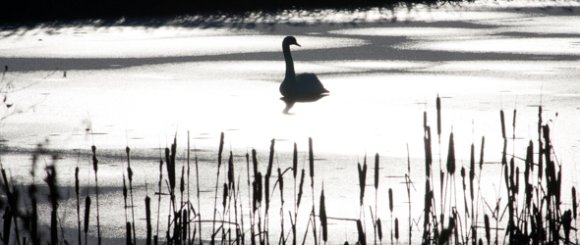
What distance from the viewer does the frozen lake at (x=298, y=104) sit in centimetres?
824

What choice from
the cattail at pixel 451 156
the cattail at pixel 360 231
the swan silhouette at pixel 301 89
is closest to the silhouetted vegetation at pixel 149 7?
the swan silhouette at pixel 301 89

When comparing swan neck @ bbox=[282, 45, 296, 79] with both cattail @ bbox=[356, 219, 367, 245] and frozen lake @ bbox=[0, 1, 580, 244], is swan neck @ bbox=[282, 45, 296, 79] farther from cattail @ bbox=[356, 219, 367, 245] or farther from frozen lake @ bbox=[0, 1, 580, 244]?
cattail @ bbox=[356, 219, 367, 245]

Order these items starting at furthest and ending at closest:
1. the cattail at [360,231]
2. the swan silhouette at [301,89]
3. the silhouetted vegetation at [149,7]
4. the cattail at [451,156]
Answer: the silhouetted vegetation at [149,7] → the swan silhouette at [301,89] → the cattail at [451,156] → the cattail at [360,231]

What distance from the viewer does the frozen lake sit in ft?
27.0

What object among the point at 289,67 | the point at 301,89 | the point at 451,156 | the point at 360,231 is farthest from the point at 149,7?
the point at 360,231

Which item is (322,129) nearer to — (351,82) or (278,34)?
(351,82)

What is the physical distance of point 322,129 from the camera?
9.65 meters

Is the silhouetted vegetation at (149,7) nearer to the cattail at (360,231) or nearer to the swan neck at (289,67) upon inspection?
the swan neck at (289,67)

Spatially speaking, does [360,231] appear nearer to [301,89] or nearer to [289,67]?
[301,89]

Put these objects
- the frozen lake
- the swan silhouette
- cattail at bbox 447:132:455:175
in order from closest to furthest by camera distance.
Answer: cattail at bbox 447:132:455:175 < the frozen lake < the swan silhouette

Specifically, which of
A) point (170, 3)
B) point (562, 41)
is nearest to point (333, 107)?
point (562, 41)

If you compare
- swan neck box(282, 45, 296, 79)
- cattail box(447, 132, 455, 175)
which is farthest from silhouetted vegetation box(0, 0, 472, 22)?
cattail box(447, 132, 455, 175)

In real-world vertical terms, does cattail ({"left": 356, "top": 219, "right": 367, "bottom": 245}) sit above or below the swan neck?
above

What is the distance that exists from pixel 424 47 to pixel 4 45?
5.38 meters
